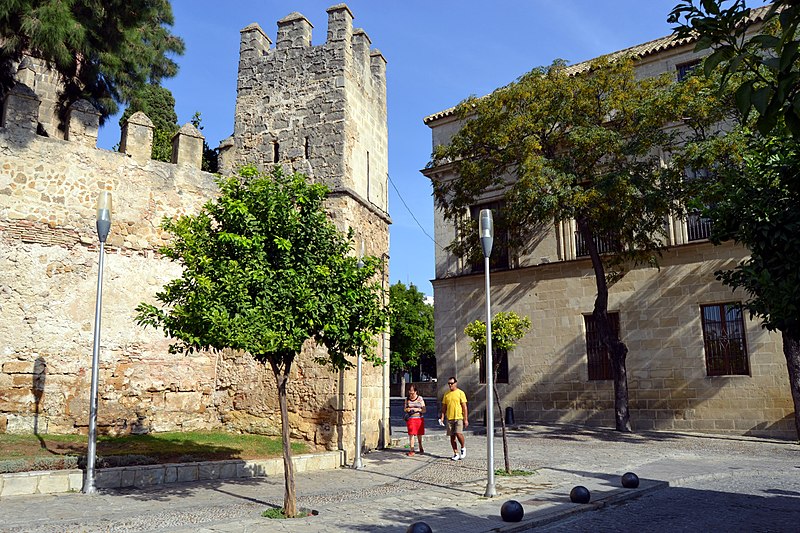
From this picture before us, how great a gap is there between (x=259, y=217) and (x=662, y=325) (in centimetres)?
1541

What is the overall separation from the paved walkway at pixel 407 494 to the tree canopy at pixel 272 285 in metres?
1.00

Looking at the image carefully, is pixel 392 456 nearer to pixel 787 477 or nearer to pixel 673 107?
pixel 787 477

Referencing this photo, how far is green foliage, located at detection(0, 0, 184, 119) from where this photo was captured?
41.5 feet

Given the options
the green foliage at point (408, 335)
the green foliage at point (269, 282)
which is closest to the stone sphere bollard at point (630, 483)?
the green foliage at point (269, 282)

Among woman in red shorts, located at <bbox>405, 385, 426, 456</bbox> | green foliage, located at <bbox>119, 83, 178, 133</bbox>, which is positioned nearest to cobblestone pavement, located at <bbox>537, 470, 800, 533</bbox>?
woman in red shorts, located at <bbox>405, 385, 426, 456</bbox>

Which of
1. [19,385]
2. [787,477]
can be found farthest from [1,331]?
[787,477]

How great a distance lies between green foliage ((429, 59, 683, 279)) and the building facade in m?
1.51

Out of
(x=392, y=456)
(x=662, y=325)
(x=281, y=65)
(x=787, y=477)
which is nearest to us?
(x=787, y=477)

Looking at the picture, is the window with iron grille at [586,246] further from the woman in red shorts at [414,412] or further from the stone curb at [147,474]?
the stone curb at [147,474]

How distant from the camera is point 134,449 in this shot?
1072 cm

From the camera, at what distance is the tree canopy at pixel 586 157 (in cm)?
1672

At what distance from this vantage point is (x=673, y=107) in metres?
16.6

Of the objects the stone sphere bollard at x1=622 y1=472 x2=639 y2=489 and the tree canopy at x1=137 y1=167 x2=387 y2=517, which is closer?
the tree canopy at x1=137 y1=167 x2=387 y2=517

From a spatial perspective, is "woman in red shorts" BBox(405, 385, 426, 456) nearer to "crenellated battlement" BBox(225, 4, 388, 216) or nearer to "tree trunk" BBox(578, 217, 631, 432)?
"crenellated battlement" BBox(225, 4, 388, 216)
